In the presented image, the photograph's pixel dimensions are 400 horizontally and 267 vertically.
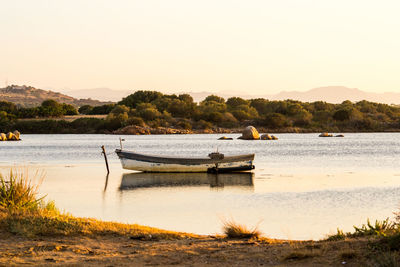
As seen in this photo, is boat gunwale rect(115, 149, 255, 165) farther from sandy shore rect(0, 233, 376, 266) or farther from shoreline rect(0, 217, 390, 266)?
sandy shore rect(0, 233, 376, 266)

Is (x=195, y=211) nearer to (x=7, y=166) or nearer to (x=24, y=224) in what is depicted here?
(x=24, y=224)

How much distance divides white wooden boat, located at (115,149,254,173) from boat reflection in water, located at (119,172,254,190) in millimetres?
384

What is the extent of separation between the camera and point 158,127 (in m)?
134

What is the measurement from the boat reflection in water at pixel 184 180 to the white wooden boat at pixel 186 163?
38 centimetres

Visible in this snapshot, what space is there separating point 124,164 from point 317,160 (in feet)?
60.1

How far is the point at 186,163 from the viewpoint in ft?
115

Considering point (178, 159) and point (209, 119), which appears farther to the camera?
point (209, 119)

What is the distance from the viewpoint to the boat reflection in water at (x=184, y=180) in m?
29.7

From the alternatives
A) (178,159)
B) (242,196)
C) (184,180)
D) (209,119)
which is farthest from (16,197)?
(209,119)

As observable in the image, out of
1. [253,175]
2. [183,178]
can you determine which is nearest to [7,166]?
[183,178]

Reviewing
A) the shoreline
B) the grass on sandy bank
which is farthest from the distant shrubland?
the shoreline

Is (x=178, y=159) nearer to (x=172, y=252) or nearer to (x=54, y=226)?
(x=54, y=226)

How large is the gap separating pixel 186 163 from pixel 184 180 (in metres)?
3.22

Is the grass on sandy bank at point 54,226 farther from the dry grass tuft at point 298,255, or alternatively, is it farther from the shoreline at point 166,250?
the dry grass tuft at point 298,255
